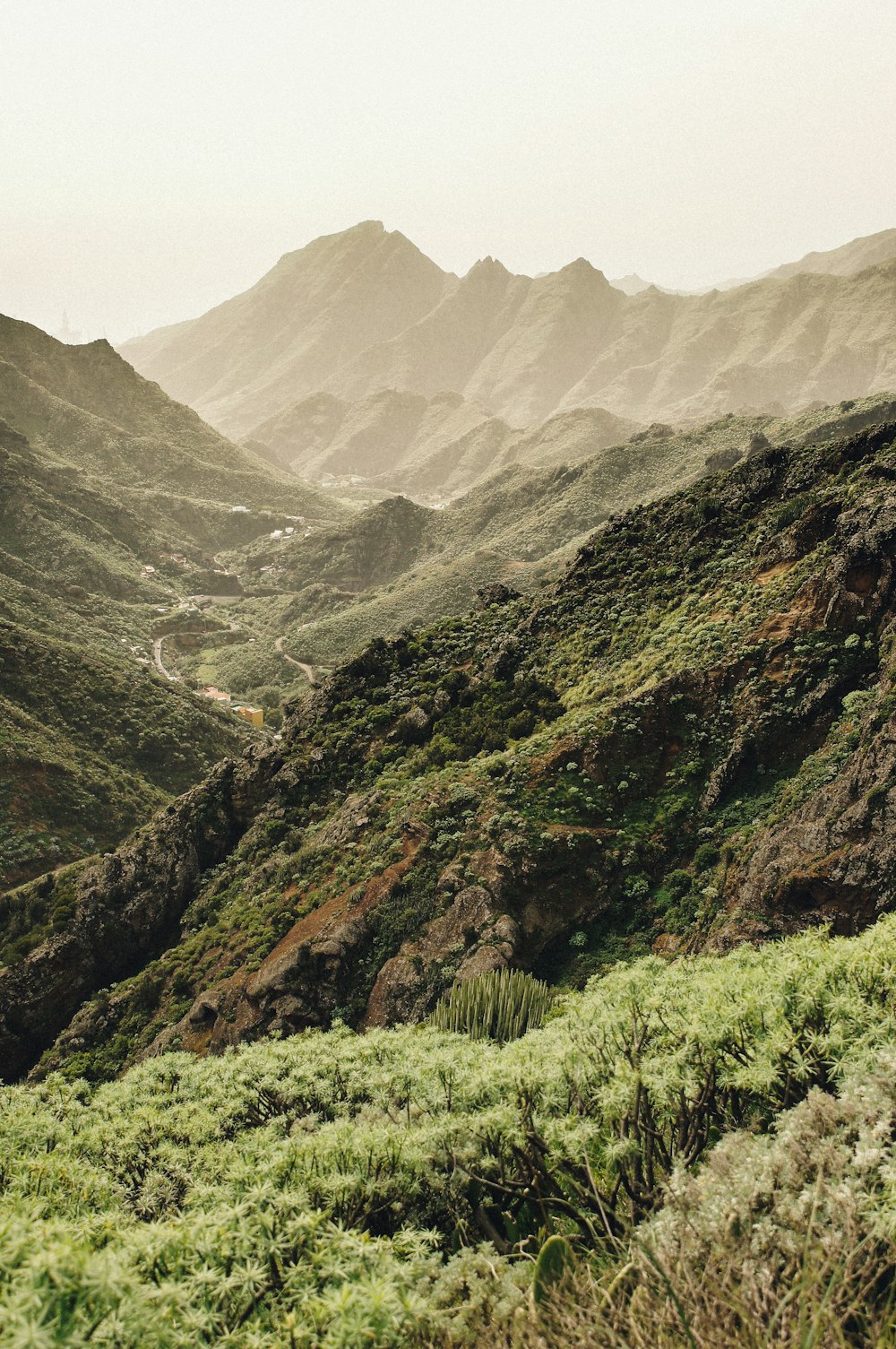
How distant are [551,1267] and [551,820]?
52.6 feet

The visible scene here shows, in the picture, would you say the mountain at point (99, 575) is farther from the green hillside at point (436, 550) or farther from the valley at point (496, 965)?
the green hillside at point (436, 550)

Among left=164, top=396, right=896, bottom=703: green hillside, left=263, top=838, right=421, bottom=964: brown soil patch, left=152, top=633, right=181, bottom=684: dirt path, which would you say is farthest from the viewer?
left=164, top=396, right=896, bottom=703: green hillside

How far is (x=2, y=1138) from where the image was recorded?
1302 cm

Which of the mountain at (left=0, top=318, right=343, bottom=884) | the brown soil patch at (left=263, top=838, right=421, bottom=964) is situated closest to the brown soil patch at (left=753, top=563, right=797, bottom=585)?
the brown soil patch at (left=263, top=838, right=421, bottom=964)

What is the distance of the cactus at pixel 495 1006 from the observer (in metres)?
16.7

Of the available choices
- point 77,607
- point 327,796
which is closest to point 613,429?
point 77,607

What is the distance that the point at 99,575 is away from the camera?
335 ft

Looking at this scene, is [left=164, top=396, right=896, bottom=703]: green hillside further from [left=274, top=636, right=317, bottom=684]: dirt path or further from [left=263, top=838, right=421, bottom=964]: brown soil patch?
[left=263, top=838, right=421, bottom=964]: brown soil patch

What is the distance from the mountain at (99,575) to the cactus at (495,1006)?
34985 mm

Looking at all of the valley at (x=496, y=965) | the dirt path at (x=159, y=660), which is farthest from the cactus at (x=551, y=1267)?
the dirt path at (x=159, y=660)

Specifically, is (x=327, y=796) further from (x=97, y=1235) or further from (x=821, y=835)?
(x=97, y=1235)

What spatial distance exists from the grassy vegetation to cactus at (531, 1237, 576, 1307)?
0.14 metres

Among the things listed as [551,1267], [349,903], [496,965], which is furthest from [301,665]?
[551,1267]

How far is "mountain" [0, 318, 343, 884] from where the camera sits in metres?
49.2
